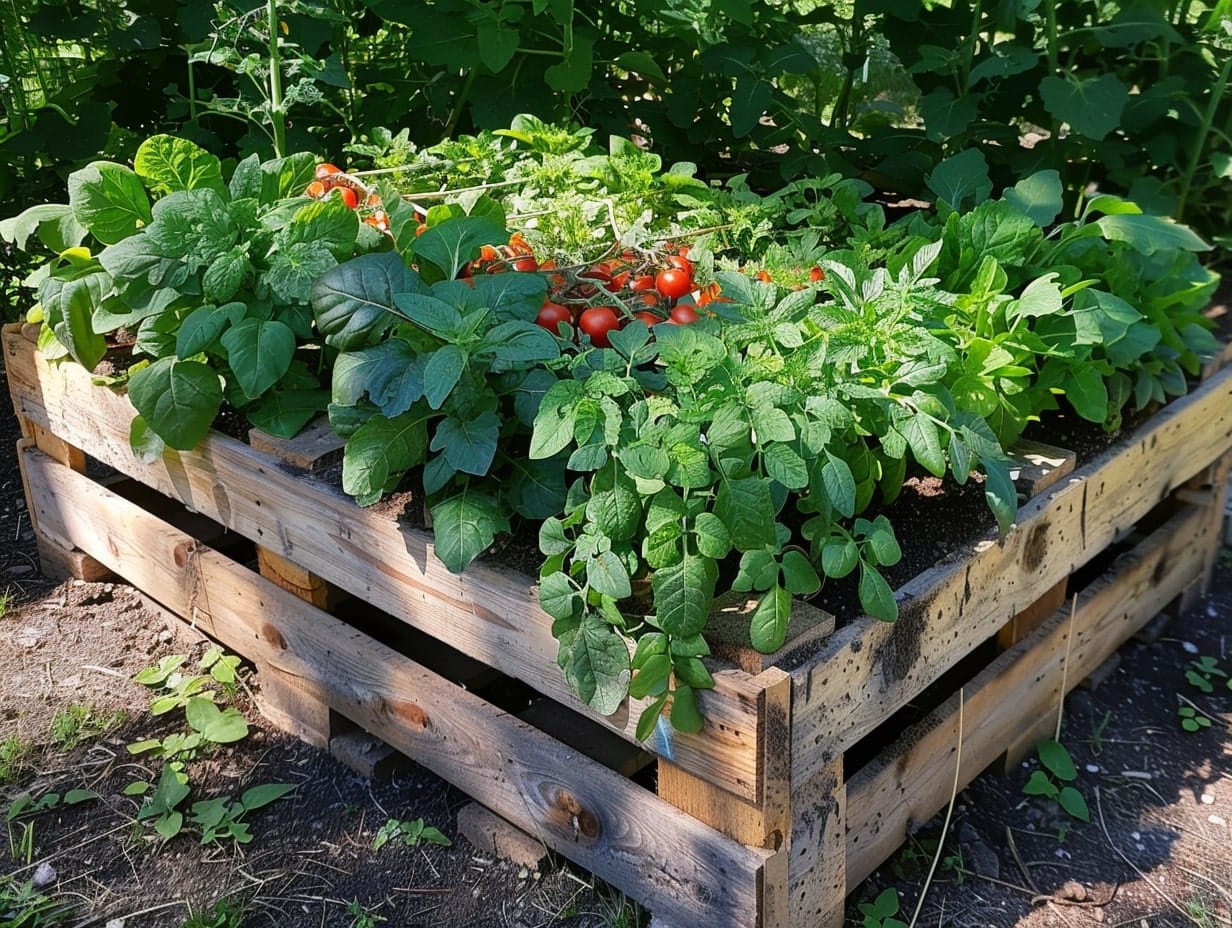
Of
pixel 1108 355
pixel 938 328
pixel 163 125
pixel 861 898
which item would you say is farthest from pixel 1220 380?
pixel 163 125

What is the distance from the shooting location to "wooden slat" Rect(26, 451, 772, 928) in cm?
183

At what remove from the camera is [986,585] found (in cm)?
208

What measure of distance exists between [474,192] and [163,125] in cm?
179

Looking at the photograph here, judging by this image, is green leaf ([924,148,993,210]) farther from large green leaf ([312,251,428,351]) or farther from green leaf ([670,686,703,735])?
green leaf ([670,686,703,735])

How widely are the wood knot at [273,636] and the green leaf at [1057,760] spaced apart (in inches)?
62.0

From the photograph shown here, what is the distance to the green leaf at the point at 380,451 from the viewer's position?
6.20 ft

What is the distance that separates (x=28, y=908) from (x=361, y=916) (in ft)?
1.93

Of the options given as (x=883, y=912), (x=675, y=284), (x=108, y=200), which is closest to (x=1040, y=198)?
(x=675, y=284)

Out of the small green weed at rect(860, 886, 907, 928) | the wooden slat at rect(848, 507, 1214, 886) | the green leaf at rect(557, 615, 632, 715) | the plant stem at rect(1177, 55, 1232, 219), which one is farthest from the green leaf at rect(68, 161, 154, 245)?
the plant stem at rect(1177, 55, 1232, 219)

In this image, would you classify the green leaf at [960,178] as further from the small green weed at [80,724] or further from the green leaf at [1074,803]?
the small green weed at [80,724]

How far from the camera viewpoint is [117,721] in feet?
8.42

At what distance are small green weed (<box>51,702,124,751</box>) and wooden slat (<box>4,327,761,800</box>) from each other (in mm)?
497

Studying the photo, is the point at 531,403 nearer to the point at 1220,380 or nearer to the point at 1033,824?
the point at 1033,824

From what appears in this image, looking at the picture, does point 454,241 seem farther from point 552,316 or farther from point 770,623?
point 770,623
